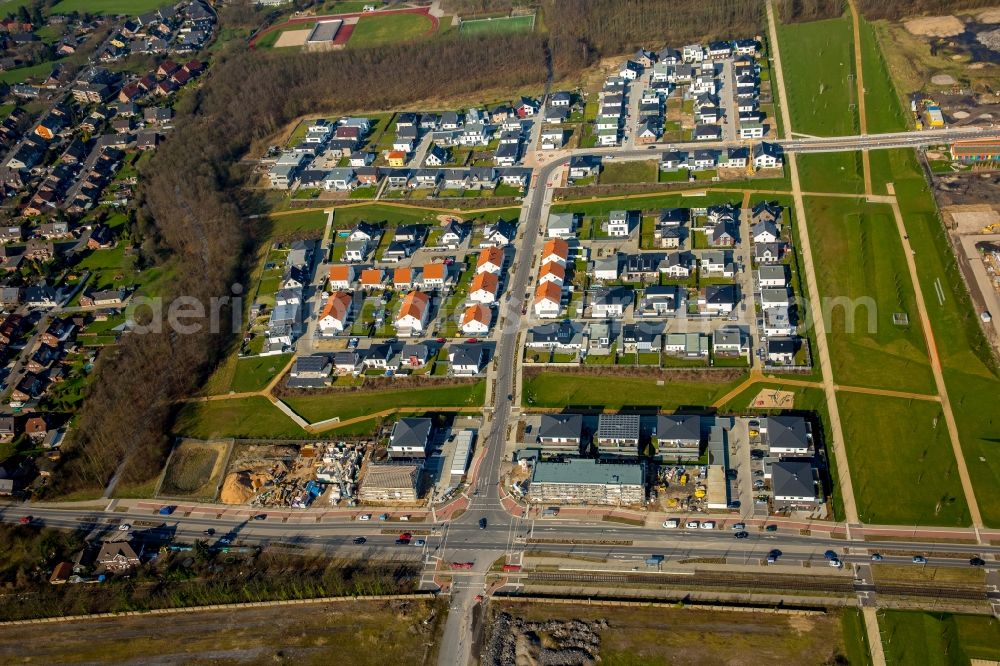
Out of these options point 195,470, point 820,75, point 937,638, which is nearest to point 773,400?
point 937,638

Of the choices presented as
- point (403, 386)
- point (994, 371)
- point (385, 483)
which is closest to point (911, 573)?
point (994, 371)

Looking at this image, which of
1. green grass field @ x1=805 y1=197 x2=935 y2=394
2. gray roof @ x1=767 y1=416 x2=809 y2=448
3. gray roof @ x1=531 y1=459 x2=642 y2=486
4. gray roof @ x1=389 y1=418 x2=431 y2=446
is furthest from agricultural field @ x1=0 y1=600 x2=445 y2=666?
green grass field @ x1=805 y1=197 x2=935 y2=394

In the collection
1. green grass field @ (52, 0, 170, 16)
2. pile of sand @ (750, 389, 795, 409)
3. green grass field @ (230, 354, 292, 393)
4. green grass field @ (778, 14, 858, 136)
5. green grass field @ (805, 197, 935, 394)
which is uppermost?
green grass field @ (52, 0, 170, 16)

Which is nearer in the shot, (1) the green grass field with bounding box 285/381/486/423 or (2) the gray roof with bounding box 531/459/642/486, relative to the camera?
(2) the gray roof with bounding box 531/459/642/486

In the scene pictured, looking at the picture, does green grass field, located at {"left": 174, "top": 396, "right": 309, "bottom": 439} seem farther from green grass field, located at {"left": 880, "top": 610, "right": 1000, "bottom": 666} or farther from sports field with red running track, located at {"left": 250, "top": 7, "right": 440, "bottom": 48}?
sports field with red running track, located at {"left": 250, "top": 7, "right": 440, "bottom": 48}

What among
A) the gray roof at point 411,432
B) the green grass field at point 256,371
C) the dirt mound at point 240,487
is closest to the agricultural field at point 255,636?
the dirt mound at point 240,487

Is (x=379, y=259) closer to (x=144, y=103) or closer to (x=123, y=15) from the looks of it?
(x=144, y=103)

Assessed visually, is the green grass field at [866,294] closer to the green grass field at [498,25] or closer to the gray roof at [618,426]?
the gray roof at [618,426]

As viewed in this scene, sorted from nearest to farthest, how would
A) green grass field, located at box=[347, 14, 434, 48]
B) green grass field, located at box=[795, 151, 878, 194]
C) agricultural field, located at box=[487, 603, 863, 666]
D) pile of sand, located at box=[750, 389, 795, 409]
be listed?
agricultural field, located at box=[487, 603, 863, 666]
pile of sand, located at box=[750, 389, 795, 409]
green grass field, located at box=[795, 151, 878, 194]
green grass field, located at box=[347, 14, 434, 48]
